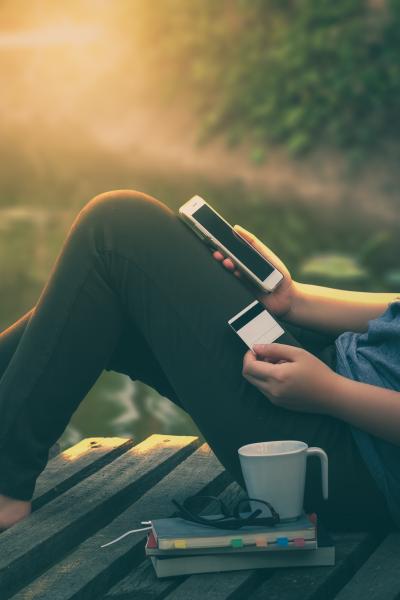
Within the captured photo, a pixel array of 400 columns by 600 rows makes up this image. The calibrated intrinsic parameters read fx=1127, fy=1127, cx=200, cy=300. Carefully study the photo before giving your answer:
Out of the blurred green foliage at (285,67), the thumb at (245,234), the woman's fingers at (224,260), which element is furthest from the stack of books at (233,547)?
the blurred green foliage at (285,67)

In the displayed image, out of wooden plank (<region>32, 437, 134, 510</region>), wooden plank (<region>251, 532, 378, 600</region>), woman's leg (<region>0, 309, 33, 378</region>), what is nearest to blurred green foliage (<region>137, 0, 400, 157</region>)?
wooden plank (<region>32, 437, 134, 510</region>)

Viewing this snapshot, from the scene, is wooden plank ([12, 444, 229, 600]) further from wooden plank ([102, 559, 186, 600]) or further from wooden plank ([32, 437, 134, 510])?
wooden plank ([32, 437, 134, 510])

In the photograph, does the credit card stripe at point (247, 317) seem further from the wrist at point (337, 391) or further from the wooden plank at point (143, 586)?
the wooden plank at point (143, 586)

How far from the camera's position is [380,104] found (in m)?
8.95

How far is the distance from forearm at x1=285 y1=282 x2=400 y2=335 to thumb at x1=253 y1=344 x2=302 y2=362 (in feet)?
1.13

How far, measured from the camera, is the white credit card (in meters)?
1.87

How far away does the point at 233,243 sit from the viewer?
6.72 ft

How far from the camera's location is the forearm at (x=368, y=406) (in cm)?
179

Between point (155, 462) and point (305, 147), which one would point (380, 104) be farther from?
point (155, 462)

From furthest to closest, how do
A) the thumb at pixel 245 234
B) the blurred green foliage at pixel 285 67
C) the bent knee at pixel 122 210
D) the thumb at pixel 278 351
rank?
the blurred green foliage at pixel 285 67 < the thumb at pixel 245 234 < the bent knee at pixel 122 210 < the thumb at pixel 278 351

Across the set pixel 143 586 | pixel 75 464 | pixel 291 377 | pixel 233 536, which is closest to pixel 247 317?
pixel 291 377

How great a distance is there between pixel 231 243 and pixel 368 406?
430mm

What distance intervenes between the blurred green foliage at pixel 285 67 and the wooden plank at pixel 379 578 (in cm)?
686

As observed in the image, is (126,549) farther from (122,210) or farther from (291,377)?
(122,210)
